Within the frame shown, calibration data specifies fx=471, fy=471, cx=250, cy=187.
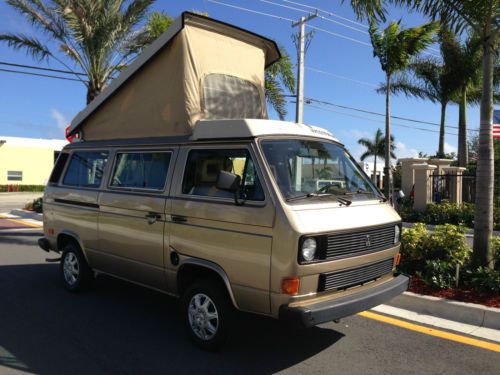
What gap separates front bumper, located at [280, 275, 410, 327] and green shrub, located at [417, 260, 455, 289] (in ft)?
5.32

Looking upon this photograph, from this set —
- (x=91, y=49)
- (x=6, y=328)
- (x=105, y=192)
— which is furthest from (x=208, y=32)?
(x=91, y=49)

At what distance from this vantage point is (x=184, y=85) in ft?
17.7

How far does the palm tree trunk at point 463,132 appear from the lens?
2358 cm

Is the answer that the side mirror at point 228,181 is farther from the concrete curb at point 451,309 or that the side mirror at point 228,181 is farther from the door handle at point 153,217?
the concrete curb at point 451,309

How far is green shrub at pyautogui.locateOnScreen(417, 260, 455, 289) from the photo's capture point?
596 cm

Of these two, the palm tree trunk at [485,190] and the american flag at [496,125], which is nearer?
the palm tree trunk at [485,190]

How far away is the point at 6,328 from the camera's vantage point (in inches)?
204

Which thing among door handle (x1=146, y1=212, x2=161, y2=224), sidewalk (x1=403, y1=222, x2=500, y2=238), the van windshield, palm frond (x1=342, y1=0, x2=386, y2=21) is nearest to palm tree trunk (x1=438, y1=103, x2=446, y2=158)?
sidewalk (x1=403, y1=222, x2=500, y2=238)

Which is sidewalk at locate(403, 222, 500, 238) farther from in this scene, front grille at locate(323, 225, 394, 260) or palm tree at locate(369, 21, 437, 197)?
front grille at locate(323, 225, 394, 260)

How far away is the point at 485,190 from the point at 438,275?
4.29ft

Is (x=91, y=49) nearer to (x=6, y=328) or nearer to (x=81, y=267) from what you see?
(x=81, y=267)

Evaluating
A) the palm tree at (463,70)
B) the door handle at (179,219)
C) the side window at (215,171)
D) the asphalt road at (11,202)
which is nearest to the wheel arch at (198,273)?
the door handle at (179,219)

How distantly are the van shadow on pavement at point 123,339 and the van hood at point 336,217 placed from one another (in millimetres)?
1322

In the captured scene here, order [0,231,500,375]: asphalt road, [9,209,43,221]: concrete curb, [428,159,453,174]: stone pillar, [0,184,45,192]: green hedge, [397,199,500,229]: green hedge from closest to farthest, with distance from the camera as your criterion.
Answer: [0,231,500,375]: asphalt road, [397,199,500,229]: green hedge, [9,209,43,221]: concrete curb, [428,159,453,174]: stone pillar, [0,184,45,192]: green hedge
